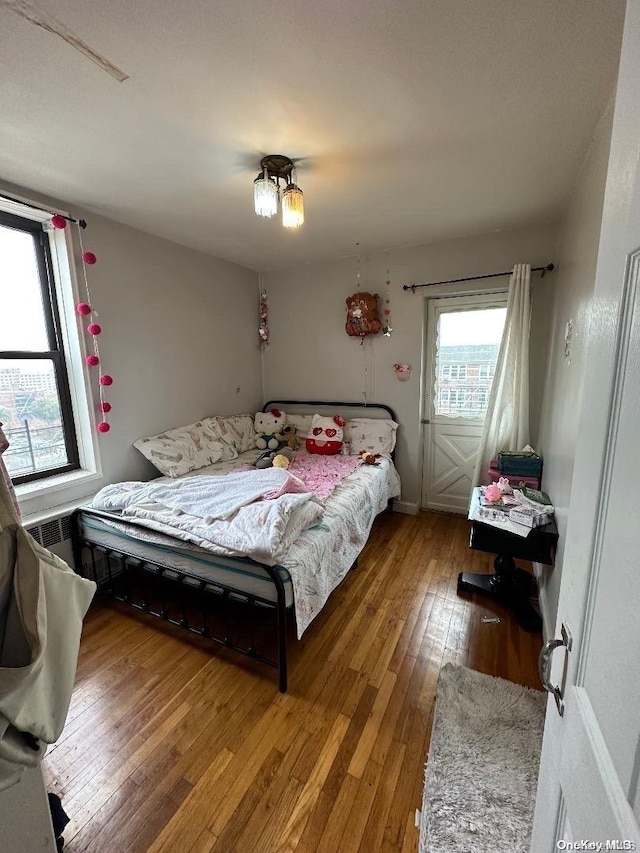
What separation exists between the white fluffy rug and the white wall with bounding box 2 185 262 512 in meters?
2.42

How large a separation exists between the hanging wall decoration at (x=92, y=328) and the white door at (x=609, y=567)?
254 cm


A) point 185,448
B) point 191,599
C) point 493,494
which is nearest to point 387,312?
point 493,494

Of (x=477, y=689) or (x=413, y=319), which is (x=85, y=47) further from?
(x=477, y=689)

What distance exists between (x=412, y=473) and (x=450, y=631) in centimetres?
164

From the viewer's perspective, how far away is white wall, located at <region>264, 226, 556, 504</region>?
9.42 feet

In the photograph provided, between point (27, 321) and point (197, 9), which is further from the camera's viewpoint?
point (27, 321)

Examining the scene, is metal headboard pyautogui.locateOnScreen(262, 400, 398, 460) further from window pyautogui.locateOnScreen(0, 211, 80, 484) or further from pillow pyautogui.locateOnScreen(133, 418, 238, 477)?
window pyautogui.locateOnScreen(0, 211, 80, 484)

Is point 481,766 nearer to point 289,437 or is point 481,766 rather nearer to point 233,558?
point 233,558

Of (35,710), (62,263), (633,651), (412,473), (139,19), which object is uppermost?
(139,19)

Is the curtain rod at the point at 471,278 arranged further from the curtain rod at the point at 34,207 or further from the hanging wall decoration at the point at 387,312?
the curtain rod at the point at 34,207

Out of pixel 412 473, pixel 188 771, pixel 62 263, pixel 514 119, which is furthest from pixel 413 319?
pixel 188 771

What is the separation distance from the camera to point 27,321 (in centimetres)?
215

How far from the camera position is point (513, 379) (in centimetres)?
267

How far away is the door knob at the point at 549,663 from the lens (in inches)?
25.7
